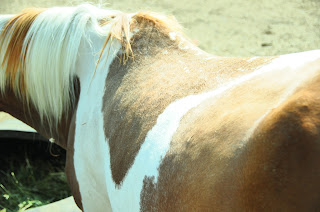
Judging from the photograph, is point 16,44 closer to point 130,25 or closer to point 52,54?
point 52,54

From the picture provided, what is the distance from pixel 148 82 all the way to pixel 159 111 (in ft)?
0.58

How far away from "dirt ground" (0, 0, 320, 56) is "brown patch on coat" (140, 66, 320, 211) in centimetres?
310

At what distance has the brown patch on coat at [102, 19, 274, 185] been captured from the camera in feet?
3.78

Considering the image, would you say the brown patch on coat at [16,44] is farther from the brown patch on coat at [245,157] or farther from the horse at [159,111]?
the brown patch on coat at [245,157]

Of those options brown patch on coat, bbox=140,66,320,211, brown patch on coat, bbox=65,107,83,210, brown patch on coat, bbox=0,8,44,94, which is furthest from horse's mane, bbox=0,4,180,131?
brown patch on coat, bbox=140,66,320,211

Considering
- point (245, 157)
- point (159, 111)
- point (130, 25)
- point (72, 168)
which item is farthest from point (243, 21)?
point (245, 157)

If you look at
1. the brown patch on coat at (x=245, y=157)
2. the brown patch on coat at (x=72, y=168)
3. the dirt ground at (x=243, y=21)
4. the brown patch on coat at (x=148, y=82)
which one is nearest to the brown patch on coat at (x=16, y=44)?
the brown patch on coat at (x=72, y=168)

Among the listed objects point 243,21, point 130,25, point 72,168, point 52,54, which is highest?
point 130,25

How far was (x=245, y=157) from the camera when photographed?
0.81 m

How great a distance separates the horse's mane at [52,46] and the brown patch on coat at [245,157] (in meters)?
0.64

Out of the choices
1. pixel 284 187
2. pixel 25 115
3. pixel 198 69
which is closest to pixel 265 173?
pixel 284 187

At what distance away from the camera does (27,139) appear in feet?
9.25

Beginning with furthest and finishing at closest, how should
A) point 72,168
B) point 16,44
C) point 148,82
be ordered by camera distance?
point 16,44 → point 72,168 → point 148,82

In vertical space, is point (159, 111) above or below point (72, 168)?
above
